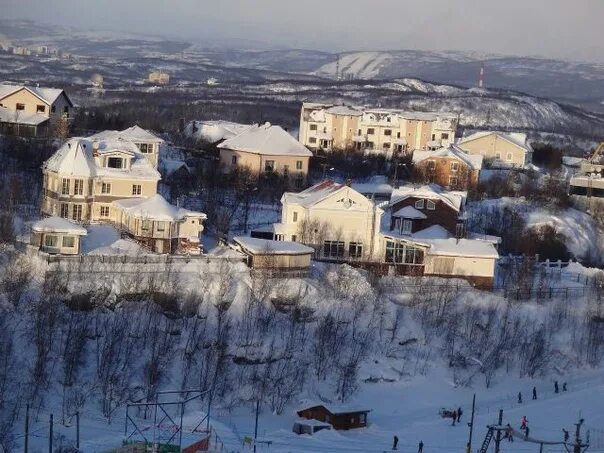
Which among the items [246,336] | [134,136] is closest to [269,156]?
[134,136]

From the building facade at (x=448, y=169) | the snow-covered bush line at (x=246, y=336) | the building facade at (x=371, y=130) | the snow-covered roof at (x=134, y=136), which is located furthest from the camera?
the building facade at (x=371, y=130)

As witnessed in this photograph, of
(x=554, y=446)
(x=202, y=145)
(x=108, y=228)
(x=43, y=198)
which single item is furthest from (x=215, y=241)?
(x=202, y=145)

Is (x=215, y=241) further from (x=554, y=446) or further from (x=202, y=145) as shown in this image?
(x=202, y=145)

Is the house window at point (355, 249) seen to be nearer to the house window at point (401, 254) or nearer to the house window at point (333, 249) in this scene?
the house window at point (333, 249)

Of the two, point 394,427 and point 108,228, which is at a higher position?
point 108,228

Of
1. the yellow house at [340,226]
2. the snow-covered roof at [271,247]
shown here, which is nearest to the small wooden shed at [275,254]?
the snow-covered roof at [271,247]

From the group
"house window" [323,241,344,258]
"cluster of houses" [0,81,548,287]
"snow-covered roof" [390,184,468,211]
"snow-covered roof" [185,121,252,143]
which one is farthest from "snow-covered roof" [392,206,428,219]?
"snow-covered roof" [185,121,252,143]

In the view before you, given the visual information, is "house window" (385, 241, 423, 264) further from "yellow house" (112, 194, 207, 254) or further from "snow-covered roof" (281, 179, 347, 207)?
"yellow house" (112, 194, 207, 254)
